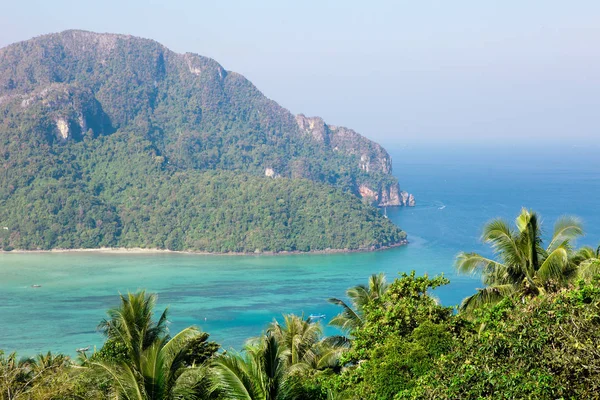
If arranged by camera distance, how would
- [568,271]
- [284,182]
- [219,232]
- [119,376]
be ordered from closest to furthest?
1. [119,376]
2. [568,271]
3. [219,232]
4. [284,182]

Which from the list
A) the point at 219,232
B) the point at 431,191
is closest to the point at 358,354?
the point at 219,232

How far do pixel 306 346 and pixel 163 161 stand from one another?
78271mm

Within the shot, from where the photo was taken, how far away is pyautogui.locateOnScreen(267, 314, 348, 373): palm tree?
11.8 meters

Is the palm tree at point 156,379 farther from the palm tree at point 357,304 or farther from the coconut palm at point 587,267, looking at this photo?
the palm tree at point 357,304

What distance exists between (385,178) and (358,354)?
327 feet

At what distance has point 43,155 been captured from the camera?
8306 cm

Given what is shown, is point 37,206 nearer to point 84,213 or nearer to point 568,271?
point 84,213

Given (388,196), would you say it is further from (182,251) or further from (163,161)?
(182,251)

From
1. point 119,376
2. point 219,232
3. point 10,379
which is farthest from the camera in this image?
point 219,232

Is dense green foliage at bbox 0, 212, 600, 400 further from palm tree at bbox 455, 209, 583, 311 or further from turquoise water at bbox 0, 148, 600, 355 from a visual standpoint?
turquoise water at bbox 0, 148, 600, 355

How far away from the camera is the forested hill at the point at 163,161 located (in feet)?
237

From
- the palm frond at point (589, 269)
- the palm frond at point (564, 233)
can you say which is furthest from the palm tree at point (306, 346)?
the palm frond at point (589, 269)

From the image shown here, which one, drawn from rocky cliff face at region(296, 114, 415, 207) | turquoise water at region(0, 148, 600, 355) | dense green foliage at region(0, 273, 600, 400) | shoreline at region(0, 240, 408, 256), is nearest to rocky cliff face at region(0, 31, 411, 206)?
rocky cliff face at region(296, 114, 415, 207)

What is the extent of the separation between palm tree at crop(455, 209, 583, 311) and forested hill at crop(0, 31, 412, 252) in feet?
195
